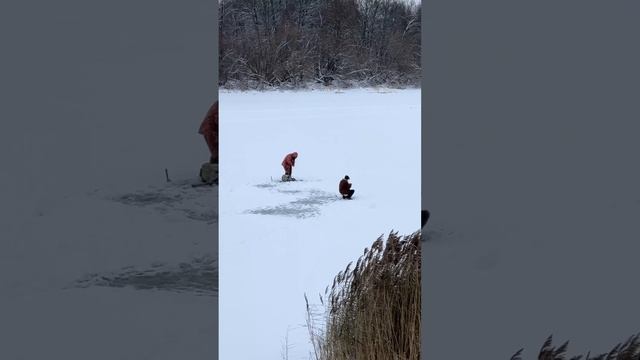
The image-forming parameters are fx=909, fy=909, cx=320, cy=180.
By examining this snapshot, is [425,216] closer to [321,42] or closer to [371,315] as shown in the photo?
[371,315]

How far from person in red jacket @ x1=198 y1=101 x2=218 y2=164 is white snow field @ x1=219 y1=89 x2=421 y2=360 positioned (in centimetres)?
5

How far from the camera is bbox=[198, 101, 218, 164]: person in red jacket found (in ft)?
14.7

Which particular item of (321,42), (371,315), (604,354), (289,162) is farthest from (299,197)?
(604,354)

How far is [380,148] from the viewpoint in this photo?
16.7ft

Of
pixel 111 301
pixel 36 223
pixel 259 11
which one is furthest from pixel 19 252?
pixel 259 11

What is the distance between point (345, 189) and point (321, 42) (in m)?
0.94

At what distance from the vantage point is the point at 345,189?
5.04 m

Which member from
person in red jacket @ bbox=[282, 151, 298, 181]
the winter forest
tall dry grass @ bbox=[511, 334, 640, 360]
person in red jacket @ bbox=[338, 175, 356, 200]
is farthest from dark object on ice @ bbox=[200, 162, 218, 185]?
tall dry grass @ bbox=[511, 334, 640, 360]

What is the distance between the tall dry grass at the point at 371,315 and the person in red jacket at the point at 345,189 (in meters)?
0.49

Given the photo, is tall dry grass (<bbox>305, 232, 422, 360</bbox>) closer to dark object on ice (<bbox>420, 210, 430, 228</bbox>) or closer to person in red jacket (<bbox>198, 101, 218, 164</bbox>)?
dark object on ice (<bbox>420, 210, 430, 228</bbox>)

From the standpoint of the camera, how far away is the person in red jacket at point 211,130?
4492mm

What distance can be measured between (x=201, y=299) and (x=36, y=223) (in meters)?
0.87

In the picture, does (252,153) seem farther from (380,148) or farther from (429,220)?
(429,220)

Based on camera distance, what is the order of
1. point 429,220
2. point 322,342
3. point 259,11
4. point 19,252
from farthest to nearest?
point 259,11, point 429,220, point 322,342, point 19,252
